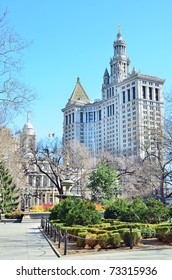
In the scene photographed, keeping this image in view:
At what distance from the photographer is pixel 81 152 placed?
58812mm

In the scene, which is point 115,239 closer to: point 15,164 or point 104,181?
point 104,181

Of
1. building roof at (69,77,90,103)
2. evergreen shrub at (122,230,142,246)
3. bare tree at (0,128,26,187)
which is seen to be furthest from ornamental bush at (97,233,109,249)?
building roof at (69,77,90,103)

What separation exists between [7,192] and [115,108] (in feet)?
323

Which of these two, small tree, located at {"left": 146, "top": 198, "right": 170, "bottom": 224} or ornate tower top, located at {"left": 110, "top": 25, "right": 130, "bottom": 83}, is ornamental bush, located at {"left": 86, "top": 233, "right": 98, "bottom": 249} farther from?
ornate tower top, located at {"left": 110, "top": 25, "right": 130, "bottom": 83}

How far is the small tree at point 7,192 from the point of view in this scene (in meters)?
42.6

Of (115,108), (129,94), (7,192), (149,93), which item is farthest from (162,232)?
(115,108)

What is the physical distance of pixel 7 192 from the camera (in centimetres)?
4322

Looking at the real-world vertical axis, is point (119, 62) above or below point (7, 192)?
above

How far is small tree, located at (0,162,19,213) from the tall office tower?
228ft

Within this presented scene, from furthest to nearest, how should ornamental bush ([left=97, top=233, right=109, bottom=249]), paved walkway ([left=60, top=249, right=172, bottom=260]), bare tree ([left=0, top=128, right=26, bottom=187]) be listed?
bare tree ([left=0, top=128, right=26, bottom=187]) < ornamental bush ([left=97, top=233, right=109, bottom=249]) < paved walkway ([left=60, top=249, right=172, bottom=260])

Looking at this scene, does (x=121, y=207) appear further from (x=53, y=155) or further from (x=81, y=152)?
(x=81, y=152)

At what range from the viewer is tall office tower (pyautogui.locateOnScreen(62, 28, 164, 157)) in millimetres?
122188

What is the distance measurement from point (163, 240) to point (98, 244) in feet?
10.7
